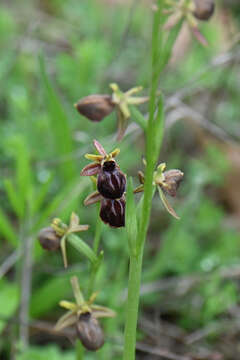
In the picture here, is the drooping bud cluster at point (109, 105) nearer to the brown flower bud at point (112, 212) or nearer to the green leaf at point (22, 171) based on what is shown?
the brown flower bud at point (112, 212)

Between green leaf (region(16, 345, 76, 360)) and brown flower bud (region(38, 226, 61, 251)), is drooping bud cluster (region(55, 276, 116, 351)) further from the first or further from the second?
green leaf (region(16, 345, 76, 360))

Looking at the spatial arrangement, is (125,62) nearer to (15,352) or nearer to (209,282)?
(209,282)

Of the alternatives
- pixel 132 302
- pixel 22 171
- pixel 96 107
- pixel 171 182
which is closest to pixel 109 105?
pixel 96 107

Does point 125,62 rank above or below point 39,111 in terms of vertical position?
above

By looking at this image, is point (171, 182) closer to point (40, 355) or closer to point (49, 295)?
point (40, 355)

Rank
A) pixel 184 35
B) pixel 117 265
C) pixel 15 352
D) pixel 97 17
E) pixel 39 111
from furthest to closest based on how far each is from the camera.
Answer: pixel 184 35
pixel 97 17
pixel 39 111
pixel 117 265
pixel 15 352

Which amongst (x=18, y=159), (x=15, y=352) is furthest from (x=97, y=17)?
(x=15, y=352)
